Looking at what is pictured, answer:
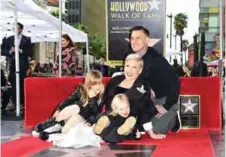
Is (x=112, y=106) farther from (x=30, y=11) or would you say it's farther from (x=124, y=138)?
(x=30, y=11)

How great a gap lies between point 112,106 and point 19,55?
4.74 m

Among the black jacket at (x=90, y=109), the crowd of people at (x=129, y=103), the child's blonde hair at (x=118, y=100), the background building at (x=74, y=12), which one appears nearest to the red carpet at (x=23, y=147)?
the crowd of people at (x=129, y=103)

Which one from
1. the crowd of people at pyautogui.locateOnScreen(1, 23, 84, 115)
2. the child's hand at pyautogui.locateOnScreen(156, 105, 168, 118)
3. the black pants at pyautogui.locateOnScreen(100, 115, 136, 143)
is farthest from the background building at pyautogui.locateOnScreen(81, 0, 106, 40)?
the black pants at pyautogui.locateOnScreen(100, 115, 136, 143)

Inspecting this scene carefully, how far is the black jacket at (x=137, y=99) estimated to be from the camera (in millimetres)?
8570

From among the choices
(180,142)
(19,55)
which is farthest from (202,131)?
(19,55)

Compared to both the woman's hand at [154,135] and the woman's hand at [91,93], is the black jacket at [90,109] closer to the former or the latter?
the woman's hand at [91,93]

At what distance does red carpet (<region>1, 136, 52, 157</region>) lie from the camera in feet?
24.8

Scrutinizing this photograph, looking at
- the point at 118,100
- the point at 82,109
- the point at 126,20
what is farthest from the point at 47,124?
the point at 126,20

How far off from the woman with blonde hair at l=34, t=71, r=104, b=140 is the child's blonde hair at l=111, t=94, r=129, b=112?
44 cm

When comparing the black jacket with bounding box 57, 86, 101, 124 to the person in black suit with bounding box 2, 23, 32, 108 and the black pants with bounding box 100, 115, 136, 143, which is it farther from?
the person in black suit with bounding box 2, 23, 32, 108

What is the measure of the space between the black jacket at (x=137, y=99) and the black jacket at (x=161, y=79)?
0.33 metres

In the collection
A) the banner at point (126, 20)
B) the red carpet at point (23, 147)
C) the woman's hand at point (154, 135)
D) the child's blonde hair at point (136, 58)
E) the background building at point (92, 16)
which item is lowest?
the red carpet at point (23, 147)

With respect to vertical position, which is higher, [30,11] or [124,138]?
[30,11]

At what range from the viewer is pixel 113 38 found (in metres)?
11.3
